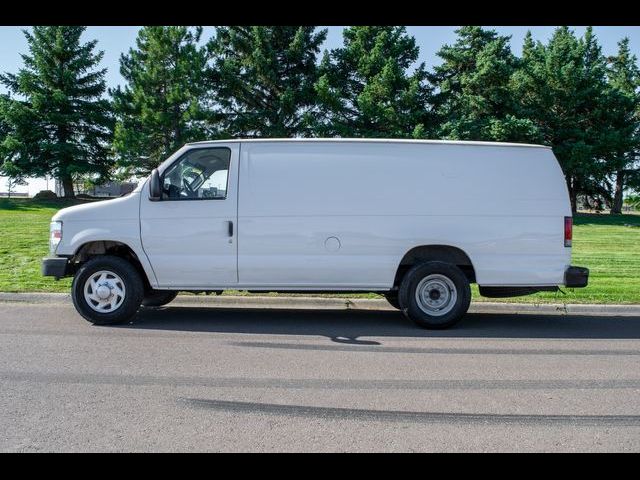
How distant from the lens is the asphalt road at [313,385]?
149 inches

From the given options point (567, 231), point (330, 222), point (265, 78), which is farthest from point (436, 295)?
point (265, 78)

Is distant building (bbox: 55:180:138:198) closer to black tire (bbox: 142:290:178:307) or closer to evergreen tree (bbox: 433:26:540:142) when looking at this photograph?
evergreen tree (bbox: 433:26:540:142)

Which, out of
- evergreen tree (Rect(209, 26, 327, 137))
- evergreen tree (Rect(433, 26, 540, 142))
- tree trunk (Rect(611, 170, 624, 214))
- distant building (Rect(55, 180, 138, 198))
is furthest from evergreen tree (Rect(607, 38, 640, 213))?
distant building (Rect(55, 180, 138, 198))

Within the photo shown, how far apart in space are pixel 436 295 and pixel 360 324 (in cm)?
107

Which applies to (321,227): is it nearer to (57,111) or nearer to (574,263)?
(574,263)

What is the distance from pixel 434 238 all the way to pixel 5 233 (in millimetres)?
13379

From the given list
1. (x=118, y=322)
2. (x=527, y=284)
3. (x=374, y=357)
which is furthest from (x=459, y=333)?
(x=118, y=322)

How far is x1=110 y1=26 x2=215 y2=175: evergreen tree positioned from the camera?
36.9m

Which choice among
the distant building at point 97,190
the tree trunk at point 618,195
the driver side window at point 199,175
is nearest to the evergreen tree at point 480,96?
the tree trunk at point 618,195

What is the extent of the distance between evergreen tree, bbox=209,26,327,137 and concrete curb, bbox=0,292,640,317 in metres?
29.5

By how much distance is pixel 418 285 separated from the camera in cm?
737

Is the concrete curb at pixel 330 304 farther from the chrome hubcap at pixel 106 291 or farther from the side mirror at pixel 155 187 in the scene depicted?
the side mirror at pixel 155 187

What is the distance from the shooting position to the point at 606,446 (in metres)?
3.69

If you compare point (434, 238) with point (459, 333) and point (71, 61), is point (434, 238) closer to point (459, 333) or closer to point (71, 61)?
point (459, 333)
